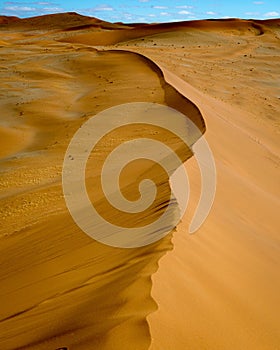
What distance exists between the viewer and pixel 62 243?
4.37m

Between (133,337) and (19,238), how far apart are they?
3100 millimetres

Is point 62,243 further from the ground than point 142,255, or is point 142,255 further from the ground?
point 142,255

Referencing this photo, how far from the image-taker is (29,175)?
23.5 ft

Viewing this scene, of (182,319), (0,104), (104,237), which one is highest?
(182,319)

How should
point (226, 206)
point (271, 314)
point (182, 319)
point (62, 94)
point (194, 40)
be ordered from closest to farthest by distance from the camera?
1. point (182, 319)
2. point (271, 314)
3. point (226, 206)
4. point (62, 94)
5. point (194, 40)

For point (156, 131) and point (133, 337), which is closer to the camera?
point (133, 337)

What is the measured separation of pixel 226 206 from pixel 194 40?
1170 inches

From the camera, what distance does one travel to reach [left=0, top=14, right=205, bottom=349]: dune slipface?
8.05ft

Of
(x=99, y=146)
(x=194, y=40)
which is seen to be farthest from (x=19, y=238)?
(x=194, y=40)

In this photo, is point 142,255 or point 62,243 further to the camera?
point 62,243

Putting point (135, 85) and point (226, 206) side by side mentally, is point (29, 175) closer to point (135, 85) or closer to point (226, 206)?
point (226, 206)

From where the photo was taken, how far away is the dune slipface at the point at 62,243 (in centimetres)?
245

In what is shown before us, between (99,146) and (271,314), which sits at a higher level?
(271,314)

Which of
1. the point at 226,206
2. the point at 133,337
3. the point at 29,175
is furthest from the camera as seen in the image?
the point at 29,175
